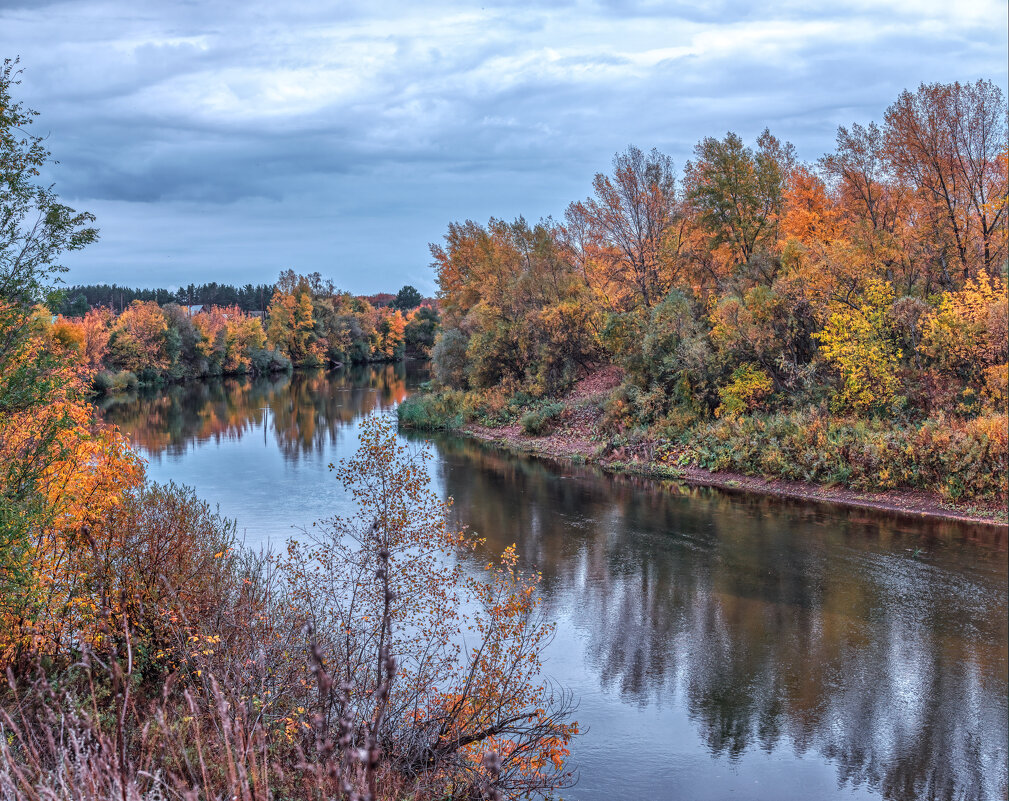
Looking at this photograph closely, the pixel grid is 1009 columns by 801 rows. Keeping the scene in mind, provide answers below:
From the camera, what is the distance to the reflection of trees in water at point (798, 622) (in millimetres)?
12484

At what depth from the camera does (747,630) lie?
16.8m

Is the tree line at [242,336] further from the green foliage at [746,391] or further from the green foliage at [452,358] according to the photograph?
the green foliage at [746,391]

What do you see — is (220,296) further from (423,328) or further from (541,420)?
(541,420)

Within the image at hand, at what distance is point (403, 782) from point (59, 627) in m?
5.74

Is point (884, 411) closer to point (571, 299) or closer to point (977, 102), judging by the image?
point (977, 102)

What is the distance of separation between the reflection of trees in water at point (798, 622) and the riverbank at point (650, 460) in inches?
48.2

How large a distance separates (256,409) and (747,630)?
48.2m

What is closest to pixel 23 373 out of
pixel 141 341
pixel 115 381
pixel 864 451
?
pixel 864 451

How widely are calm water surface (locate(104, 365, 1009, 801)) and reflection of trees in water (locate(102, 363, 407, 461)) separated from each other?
1112 cm

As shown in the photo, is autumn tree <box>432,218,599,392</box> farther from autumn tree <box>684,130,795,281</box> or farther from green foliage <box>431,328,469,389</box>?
autumn tree <box>684,130,795,281</box>

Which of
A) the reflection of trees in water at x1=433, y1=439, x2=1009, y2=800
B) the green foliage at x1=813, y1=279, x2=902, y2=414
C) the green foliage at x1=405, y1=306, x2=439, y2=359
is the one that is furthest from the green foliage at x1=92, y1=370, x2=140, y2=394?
the green foliage at x1=813, y1=279, x2=902, y2=414

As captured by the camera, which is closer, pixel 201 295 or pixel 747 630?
pixel 747 630

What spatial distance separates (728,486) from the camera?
1170 inches

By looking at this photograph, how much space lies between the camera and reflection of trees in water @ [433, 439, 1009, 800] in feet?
41.0
